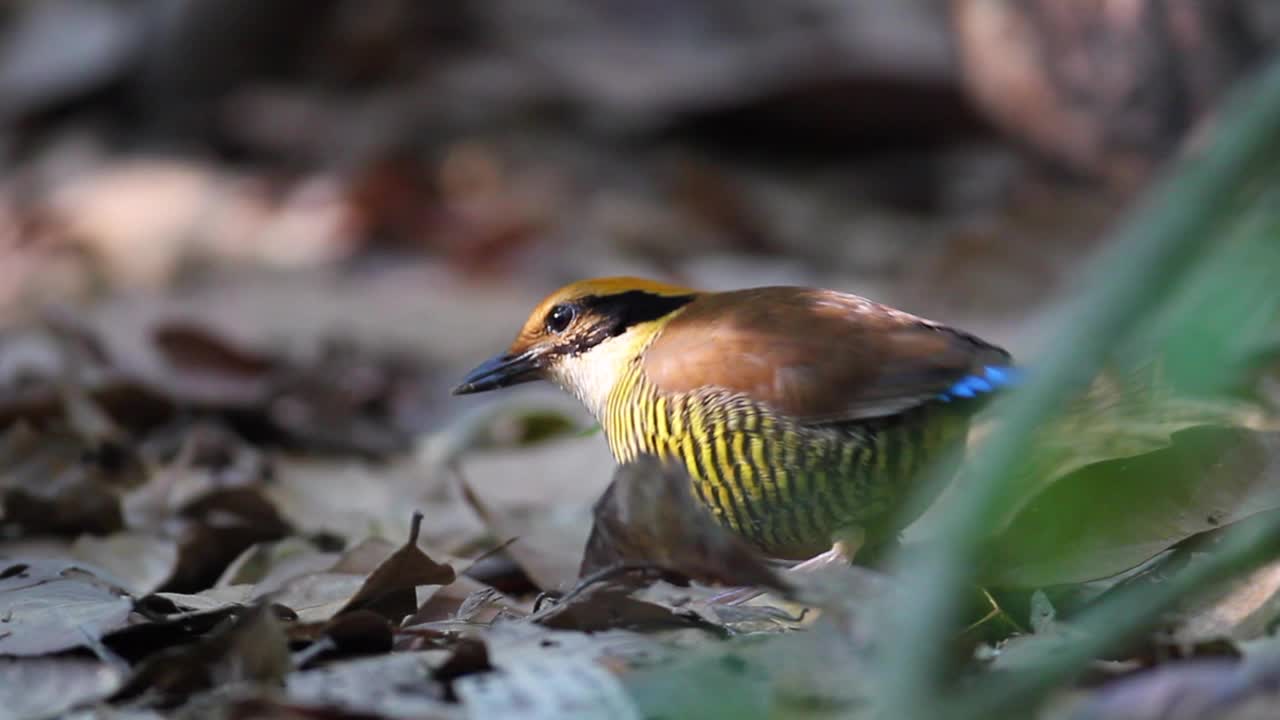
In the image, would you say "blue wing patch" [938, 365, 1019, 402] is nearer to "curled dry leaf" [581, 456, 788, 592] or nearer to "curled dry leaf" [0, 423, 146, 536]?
"curled dry leaf" [581, 456, 788, 592]

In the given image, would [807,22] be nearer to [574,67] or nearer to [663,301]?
[574,67]

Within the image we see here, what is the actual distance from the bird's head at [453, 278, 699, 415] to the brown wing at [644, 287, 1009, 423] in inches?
12.9

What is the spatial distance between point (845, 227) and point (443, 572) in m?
6.11

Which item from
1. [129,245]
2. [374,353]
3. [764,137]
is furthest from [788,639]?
[764,137]

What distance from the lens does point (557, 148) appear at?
386 inches

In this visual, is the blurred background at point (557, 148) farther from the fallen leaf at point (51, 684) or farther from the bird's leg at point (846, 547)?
the fallen leaf at point (51, 684)

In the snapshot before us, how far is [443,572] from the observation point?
2967 mm

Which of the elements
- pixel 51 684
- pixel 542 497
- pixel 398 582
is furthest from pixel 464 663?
pixel 542 497

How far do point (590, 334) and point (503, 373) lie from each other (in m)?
0.27

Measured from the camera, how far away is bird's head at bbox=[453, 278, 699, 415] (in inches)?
138

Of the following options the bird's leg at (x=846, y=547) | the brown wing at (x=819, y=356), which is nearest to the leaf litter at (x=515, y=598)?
the bird's leg at (x=846, y=547)

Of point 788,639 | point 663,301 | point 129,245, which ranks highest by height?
point 129,245

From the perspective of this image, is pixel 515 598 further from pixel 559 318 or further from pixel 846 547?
pixel 846 547

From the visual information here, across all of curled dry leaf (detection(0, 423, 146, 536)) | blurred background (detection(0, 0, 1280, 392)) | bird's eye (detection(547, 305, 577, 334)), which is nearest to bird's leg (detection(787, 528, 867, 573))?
bird's eye (detection(547, 305, 577, 334))
